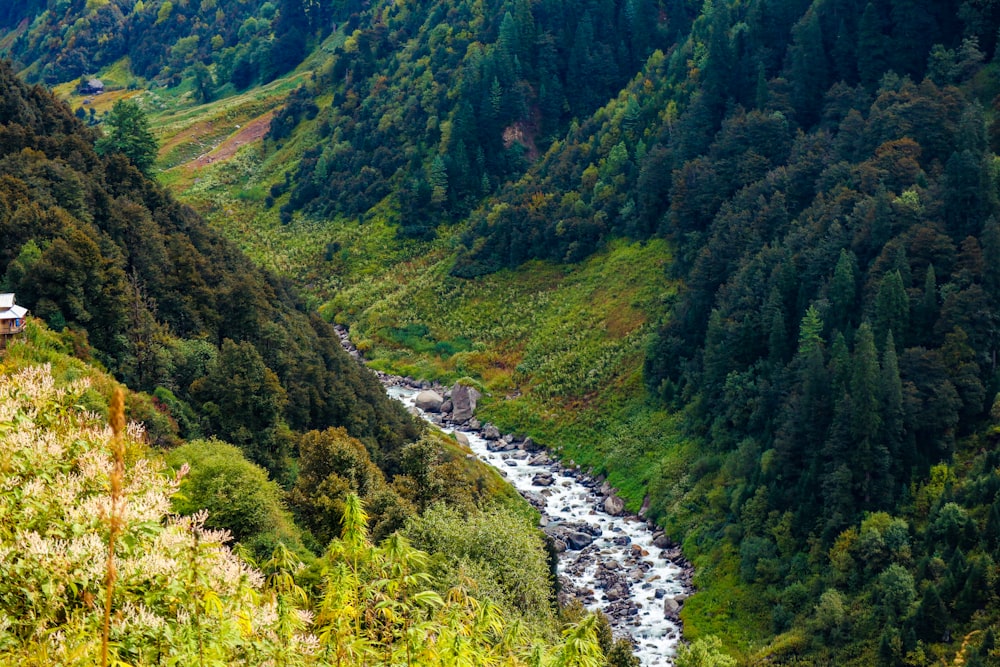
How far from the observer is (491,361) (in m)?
118

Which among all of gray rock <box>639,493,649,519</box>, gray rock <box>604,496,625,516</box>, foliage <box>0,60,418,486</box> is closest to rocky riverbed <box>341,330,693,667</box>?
gray rock <box>604,496,625,516</box>

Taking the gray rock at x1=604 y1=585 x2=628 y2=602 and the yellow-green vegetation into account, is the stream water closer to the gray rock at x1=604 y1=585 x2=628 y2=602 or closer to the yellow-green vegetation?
the gray rock at x1=604 y1=585 x2=628 y2=602

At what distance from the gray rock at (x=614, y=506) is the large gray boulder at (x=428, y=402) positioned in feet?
95.3

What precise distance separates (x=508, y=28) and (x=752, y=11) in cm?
4793

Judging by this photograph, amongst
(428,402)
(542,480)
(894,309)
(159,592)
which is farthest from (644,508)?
(159,592)

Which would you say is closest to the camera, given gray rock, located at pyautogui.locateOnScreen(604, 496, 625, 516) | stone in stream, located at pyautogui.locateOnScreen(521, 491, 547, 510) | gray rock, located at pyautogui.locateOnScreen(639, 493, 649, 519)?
gray rock, located at pyautogui.locateOnScreen(639, 493, 649, 519)

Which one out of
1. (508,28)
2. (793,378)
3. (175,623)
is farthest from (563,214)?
(175,623)

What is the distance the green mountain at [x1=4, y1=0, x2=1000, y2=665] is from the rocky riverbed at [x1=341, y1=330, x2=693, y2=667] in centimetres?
220

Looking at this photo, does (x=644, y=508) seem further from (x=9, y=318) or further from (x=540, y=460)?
(x=9, y=318)

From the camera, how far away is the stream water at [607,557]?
68375 millimetres

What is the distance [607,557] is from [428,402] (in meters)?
38.7

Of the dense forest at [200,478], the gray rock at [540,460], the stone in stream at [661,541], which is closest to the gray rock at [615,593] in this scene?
the dense forest at [200,478]

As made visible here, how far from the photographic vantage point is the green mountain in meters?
66.9

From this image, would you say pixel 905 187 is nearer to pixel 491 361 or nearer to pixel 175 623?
pixel 491 361
